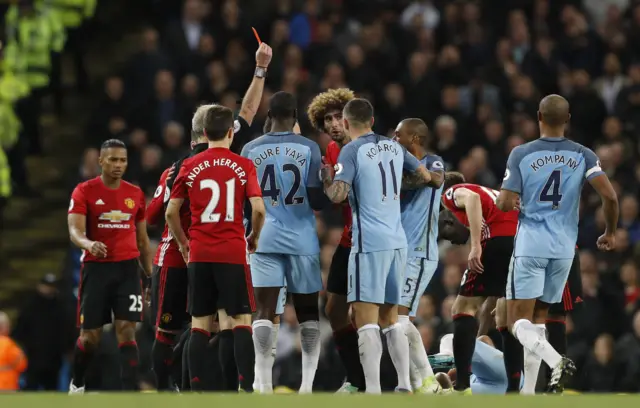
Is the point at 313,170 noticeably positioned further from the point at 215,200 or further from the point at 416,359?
the point at 416,359

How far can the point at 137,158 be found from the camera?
16.1 metres

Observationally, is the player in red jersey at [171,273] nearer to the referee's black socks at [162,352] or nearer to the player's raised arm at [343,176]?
the referee's black socks at [162,352]

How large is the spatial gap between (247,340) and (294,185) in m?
1.27

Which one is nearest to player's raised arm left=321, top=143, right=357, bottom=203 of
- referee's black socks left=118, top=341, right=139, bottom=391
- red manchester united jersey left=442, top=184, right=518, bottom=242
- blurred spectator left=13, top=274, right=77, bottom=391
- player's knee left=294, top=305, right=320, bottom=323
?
player's knee left=294, top=305, right=320, bottom=323

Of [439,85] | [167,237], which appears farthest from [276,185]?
[439,85]

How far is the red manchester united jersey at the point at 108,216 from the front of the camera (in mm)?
10906

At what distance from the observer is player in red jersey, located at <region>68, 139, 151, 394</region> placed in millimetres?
10836

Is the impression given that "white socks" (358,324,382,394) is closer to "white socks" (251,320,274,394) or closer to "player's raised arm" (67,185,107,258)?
"white socks" (251,320,274,394)

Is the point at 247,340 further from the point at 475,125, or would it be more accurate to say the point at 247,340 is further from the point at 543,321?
the point at 475,125

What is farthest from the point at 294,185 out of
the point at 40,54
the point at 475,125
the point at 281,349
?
the point at 40,54

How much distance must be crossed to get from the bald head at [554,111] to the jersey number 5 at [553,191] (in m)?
0.36

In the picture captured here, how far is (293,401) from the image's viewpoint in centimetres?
569

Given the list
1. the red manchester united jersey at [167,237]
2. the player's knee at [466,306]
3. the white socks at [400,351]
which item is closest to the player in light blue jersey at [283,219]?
the red manchester united jersey at [167,237]

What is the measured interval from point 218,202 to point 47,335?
21.8 ft
